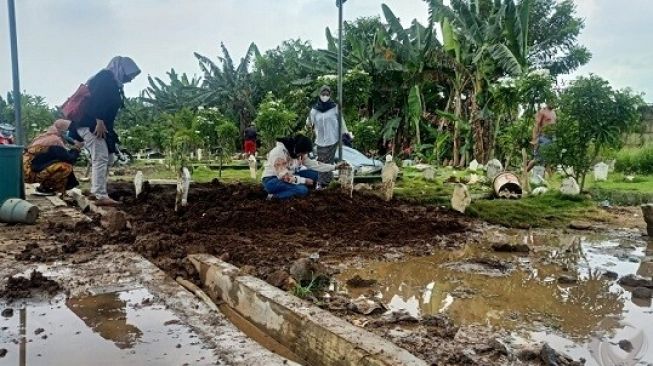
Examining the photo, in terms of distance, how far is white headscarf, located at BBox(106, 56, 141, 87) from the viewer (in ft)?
26.2

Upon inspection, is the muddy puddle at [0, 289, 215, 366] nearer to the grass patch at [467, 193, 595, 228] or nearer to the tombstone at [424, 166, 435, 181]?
the grass patch at [467, 193, 595, 228]

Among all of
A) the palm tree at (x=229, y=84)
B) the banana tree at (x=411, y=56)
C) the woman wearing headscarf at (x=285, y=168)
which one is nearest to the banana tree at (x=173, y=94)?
the palm tree at (x=229, y=84)

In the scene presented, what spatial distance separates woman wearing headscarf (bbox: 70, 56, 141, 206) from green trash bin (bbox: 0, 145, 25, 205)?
0.95 m

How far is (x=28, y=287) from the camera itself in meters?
3.93

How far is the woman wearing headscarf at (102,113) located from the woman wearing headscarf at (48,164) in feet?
4.37

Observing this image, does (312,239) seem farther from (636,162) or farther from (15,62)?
(636,162)

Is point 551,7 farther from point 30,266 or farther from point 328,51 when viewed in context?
point 30,266

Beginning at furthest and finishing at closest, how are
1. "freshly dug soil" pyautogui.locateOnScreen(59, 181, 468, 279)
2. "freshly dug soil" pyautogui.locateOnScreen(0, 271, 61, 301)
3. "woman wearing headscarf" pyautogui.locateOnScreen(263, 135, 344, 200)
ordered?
"woman wearing headscarf" pyautogui.locateOnScreen(263, 135, 344, 200)
"freshly dug soil" pyautogui.locateOnScreen(59, 181, 468, 279)
"freshly dug soil" pyautogui.locateOnScreen(0, 271, 61, 301)

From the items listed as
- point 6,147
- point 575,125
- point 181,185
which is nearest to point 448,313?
point 181,185

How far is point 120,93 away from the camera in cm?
813

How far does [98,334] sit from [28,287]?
106cm

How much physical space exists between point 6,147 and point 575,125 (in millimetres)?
8347

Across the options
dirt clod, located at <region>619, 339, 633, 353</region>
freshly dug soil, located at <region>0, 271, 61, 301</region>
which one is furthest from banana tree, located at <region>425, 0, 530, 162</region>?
freshly dug soil, located at <region>0, 271, 61, 301</region>

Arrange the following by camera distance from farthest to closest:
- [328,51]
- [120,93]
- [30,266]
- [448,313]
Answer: [328,51], [120,93], [30,266], [448,313]
